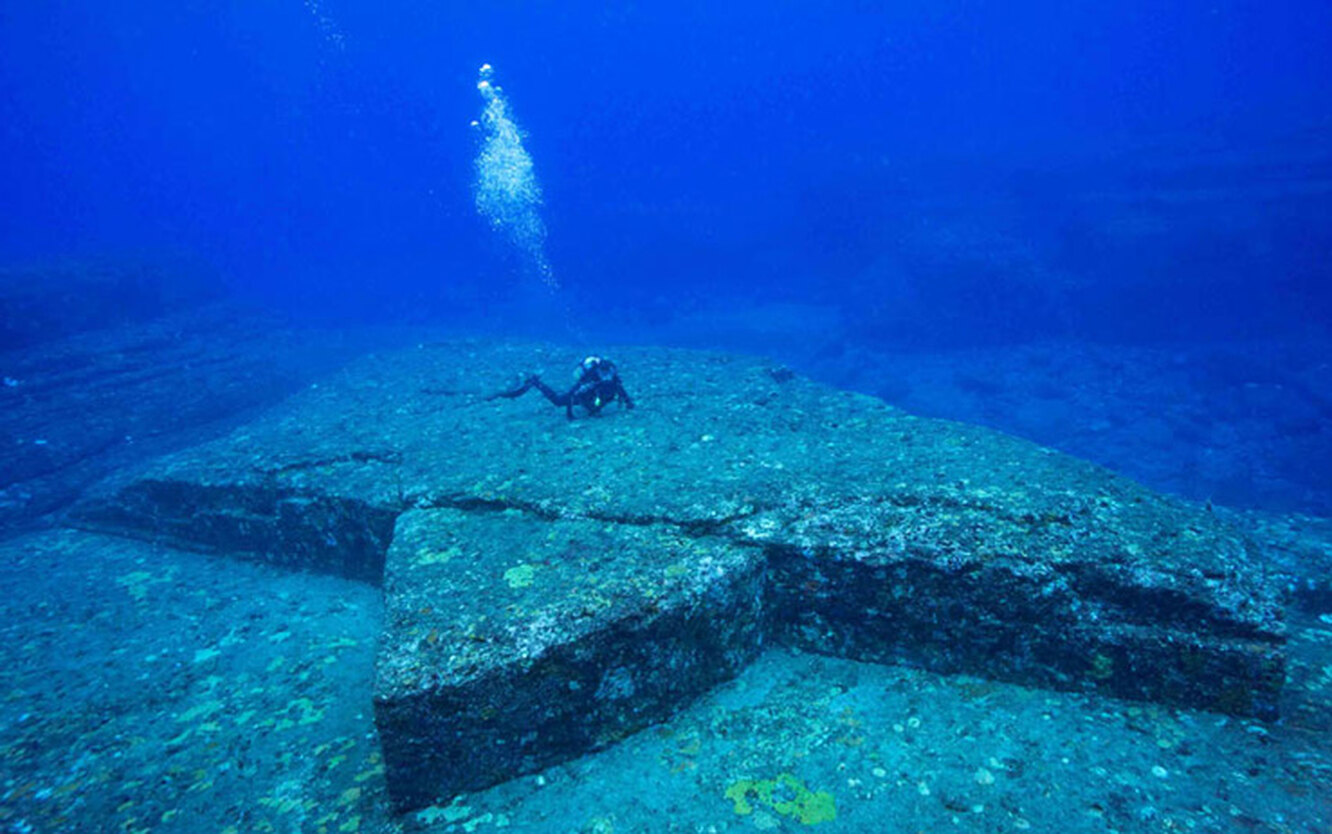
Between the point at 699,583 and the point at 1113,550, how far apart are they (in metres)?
1.92

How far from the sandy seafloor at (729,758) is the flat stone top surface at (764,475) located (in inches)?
23.3

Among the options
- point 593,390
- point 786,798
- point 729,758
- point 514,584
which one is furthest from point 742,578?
point 593,390

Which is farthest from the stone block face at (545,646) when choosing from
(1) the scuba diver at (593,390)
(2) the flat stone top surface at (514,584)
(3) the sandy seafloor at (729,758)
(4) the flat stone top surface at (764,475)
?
(1) the scuba diver at (593,390)

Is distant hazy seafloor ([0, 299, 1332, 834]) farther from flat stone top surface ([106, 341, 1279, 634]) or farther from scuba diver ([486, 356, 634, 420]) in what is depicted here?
scuba diver ([486, 356, 634, 420])

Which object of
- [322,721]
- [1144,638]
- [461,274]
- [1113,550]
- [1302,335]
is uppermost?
[461,274]

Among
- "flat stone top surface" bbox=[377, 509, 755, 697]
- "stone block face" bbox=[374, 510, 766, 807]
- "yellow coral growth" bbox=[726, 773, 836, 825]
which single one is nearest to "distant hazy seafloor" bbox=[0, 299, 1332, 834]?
"yellow coral growth" bbox=[726, 773, 836, 825]

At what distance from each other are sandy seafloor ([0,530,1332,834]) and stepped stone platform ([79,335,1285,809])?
128 mm

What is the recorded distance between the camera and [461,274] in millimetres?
44812

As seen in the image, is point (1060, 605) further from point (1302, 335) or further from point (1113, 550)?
point (1302, 335)

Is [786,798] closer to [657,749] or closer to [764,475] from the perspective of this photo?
[657,749]

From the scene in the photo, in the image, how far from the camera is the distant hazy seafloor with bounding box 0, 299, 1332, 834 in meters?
2.26

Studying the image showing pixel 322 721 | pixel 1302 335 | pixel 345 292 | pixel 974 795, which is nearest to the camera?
pixel 974 795

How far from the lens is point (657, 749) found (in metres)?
2.57

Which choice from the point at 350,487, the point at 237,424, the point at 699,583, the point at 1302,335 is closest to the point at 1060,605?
the point at 699,583
